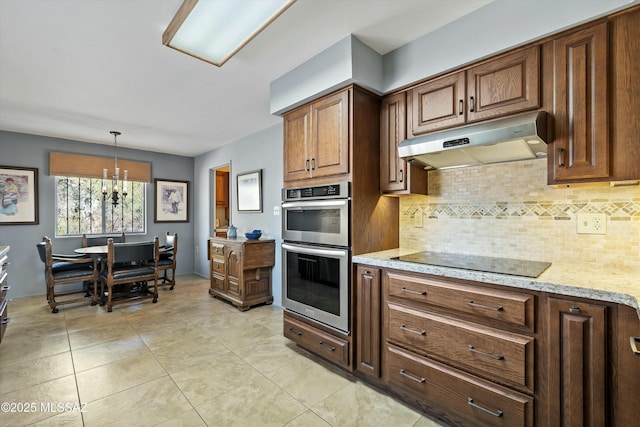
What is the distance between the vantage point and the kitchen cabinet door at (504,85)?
5.43 ft

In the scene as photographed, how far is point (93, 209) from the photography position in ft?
16.6

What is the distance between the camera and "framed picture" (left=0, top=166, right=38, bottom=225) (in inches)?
166

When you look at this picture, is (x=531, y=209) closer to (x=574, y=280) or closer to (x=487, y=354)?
(x=574, y=280)

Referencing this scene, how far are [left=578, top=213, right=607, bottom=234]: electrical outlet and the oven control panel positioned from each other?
1410mm

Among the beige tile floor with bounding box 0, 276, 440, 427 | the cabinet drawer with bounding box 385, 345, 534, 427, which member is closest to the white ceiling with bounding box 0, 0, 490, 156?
the cabinet drawer with bounding box 385, 345, 534, 427

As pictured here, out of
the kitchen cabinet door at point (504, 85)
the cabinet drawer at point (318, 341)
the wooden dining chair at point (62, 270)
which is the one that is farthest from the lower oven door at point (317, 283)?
the wooden dining chair at point (62, 270)

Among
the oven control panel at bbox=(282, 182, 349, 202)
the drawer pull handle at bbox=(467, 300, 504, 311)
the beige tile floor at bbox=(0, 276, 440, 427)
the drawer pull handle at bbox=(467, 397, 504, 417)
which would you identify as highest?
the oven control panel at bbox=(282, 182, 349, 202)

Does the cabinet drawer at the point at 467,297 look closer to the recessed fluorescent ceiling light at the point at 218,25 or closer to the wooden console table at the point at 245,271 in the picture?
the recessed fluorescent ceiling light at the point at 218,25

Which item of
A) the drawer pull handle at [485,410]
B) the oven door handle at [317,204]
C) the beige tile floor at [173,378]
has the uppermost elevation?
the oven door handle at [317,204]

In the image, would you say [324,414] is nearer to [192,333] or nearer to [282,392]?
[282,392]

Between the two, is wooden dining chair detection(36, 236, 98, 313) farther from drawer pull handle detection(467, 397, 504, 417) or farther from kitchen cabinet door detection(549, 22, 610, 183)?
kitchen cabinet door detection(549, 22, 610, 183)

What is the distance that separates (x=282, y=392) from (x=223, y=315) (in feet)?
5.89

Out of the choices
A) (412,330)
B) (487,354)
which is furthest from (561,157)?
(412,330)

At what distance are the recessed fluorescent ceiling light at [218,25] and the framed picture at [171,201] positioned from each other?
419cm
